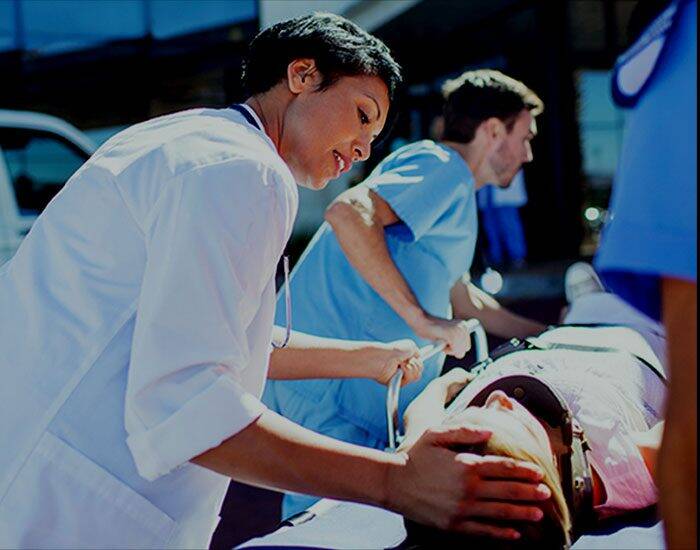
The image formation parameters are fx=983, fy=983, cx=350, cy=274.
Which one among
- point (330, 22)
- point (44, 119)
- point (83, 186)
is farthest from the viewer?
point (44, 119)

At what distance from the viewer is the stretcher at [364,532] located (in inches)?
71.4

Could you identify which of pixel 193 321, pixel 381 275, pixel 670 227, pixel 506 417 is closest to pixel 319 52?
pixel 193 321

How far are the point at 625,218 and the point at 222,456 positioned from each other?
59cm

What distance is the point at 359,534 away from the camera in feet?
6.21

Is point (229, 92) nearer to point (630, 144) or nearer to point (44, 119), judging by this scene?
point (44, 119)

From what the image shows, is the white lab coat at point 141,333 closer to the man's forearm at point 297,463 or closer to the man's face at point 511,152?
the man's forearm at point 297,463

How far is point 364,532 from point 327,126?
79cm

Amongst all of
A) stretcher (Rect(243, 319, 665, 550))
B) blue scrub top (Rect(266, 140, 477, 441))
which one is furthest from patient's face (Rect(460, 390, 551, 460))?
blue scrub top (Rect(266, 140, 477, 441))

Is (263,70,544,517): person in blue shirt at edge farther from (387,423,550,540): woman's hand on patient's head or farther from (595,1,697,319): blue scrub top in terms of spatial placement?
(595,1,697,319): blue scrub top

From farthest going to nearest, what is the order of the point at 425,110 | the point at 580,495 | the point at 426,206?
the point at 425,110, the point at 426,206, the point at 580,495

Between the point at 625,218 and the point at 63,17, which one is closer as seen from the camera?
the point at 625,218

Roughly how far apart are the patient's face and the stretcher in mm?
223

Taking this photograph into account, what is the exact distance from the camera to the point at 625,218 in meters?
1.00

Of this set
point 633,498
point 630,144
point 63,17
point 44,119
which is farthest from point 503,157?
point 63,17
